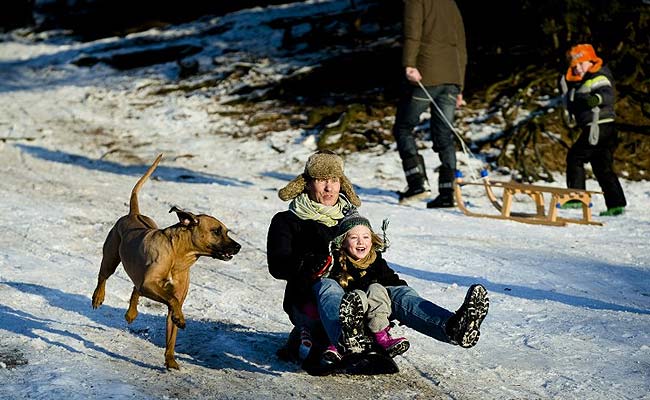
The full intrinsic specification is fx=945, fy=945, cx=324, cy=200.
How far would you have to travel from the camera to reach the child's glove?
954 centimetres

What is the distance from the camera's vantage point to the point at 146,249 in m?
4.90

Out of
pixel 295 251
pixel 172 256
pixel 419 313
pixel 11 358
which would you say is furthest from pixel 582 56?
pixel 11 358

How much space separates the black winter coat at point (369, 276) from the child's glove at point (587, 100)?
5.31m

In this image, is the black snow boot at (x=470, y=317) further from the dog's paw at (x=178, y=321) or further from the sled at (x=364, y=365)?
the dog's paw at (x=178, y=321)

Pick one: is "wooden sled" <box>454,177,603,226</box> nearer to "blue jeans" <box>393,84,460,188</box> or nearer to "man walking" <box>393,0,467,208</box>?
"blue jeans" <box>393,84,460,188</box>

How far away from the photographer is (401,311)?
4.75 meters

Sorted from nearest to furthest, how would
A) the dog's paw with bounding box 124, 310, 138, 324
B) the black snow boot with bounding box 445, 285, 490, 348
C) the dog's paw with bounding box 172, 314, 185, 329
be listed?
the black snow boot with bounding box 445, 285, 490, 348
the dog's paw with bounding box 172, 314, 185, 329
the dog's paw with bounding box 124, 310, 138, 324

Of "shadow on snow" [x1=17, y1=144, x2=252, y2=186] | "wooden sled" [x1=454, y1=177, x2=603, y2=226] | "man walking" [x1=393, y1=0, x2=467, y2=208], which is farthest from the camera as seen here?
"shadow on snow" [x1=17, y1=144, x2=252, y2=186]

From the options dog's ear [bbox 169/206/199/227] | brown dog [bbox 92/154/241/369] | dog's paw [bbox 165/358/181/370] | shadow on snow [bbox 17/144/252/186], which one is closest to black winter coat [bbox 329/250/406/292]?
brown dog [bbox 92/154/241/369]

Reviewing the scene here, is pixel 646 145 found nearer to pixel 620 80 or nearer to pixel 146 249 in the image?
pixel 620 80

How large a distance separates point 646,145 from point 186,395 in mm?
9174

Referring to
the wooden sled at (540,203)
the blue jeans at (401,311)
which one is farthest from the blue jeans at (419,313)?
the wooden sled at (540,203)

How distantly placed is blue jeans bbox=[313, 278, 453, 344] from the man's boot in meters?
5.26

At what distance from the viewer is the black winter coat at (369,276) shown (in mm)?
4898
